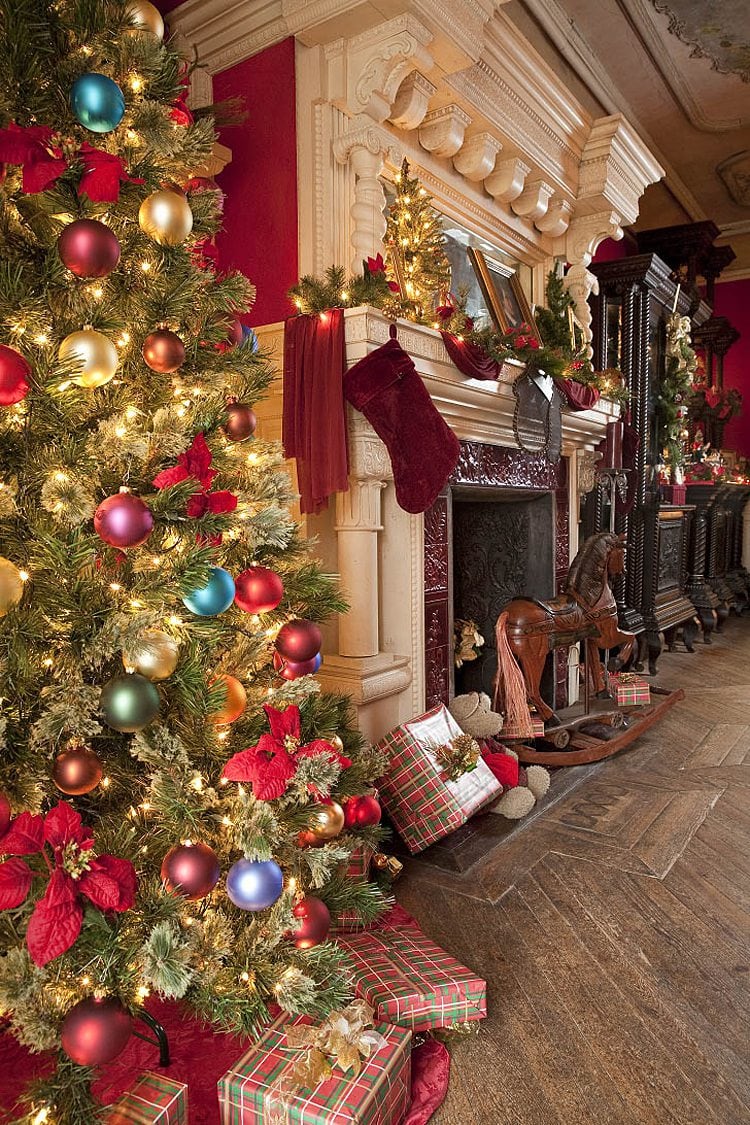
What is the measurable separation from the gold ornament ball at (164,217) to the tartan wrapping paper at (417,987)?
64.1 inches

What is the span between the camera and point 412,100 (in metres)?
2.88

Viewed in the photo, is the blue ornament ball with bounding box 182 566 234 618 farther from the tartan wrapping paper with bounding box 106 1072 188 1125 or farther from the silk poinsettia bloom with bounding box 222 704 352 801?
the tartan wrapping paper with bounding box 106 1072 188 1125

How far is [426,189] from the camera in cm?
330

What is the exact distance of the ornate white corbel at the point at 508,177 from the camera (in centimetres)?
358

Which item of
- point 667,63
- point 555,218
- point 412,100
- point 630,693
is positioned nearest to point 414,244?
point 412,100

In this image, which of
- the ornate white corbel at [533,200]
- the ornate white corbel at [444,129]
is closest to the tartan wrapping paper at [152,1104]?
the ornate white corbel at [444,129]

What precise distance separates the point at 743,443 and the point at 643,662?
187 inches

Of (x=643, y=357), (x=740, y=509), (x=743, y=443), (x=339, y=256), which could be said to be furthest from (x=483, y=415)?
(x=743, y=443)

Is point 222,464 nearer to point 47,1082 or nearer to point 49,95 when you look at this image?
point 49,95

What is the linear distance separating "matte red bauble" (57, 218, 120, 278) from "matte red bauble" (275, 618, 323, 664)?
0.79 m

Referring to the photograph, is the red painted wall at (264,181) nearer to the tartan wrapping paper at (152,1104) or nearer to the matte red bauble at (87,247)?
the matte red bauble at (87,247)

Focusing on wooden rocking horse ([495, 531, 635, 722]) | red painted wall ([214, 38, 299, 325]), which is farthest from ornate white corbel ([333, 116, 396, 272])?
wooden rocking horse ([495, 531, 635, 722])

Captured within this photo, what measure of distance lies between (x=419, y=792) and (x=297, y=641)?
1.09 metres

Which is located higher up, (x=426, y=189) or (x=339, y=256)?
(x=426, y=189)
